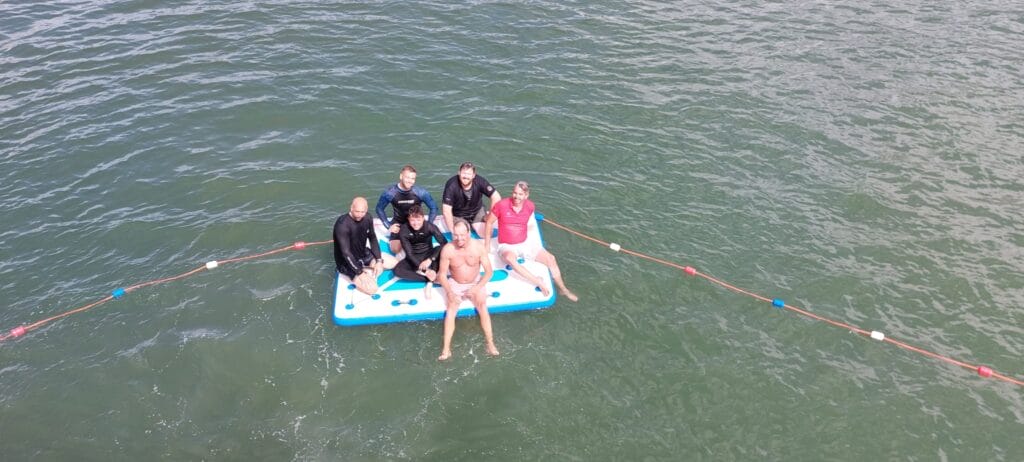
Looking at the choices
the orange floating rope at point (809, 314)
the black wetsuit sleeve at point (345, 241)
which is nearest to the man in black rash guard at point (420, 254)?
the black wetsuit sleeve at point (345, 241)

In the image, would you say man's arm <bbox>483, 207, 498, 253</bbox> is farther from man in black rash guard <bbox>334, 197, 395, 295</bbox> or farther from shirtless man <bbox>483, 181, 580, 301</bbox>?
man in black rash guard <bbox>334, 197, 395, 295</bbox>

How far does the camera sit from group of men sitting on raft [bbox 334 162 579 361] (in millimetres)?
10703

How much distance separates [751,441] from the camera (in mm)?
9367

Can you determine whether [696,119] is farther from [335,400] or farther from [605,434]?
[335,400]

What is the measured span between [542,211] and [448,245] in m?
3.75

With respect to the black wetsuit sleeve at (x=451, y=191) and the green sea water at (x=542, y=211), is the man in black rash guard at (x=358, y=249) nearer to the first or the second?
the green sea water at (x=542, y=211)

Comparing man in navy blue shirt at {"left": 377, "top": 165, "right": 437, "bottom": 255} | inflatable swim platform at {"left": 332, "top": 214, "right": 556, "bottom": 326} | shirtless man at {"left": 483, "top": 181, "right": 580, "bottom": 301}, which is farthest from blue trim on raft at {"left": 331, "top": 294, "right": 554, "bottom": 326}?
man in navy blue shirt at {"left": 377, "top": 165, "right": 437, "bottom": 255}

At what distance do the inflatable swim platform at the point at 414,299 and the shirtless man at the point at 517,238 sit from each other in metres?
0.19

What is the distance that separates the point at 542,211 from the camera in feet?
45.8

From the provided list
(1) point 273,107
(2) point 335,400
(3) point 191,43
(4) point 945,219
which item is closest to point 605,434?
(2) point 335,400

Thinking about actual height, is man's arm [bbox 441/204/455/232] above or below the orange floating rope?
above

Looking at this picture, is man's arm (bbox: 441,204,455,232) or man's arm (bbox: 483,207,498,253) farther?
man's arm (bbox: 441,204,455,232)

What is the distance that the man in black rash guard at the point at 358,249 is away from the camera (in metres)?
10.9

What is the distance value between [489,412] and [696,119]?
35.2ft
